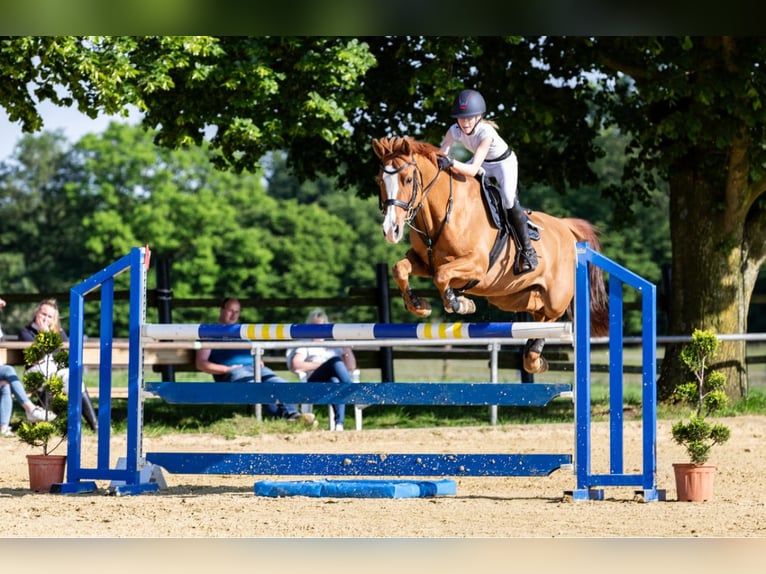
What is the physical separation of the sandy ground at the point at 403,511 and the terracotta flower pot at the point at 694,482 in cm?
10

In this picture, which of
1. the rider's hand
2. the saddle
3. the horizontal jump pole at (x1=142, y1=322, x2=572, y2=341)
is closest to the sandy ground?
the horizontal jump pole at (x1=142, y1=322, x2=572, y2=341)

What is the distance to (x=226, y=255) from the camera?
4406cm

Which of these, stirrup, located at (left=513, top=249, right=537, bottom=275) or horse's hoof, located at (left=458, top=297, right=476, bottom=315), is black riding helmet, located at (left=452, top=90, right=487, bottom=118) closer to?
stirrup, located at (left=513, top=249, right=537, bottom=275)

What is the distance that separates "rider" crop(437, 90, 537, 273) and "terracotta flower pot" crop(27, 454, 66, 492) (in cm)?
295

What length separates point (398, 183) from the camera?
5883 millimetres

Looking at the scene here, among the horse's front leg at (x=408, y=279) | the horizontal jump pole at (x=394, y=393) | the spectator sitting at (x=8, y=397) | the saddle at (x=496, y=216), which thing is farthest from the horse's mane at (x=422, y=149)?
the spectator sitting at (x=8, y=397)

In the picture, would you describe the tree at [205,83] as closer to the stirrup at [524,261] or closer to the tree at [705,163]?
the tree at [705,163]

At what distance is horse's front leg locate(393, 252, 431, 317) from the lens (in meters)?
5.94

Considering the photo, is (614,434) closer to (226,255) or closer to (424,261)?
(424,261)

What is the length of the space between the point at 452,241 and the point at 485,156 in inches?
21.2

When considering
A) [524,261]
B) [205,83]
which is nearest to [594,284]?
[524,261]

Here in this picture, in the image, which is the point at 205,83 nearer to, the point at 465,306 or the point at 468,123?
the point at 468,123

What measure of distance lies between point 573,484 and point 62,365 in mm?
3348

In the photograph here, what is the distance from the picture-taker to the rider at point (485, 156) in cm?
615
